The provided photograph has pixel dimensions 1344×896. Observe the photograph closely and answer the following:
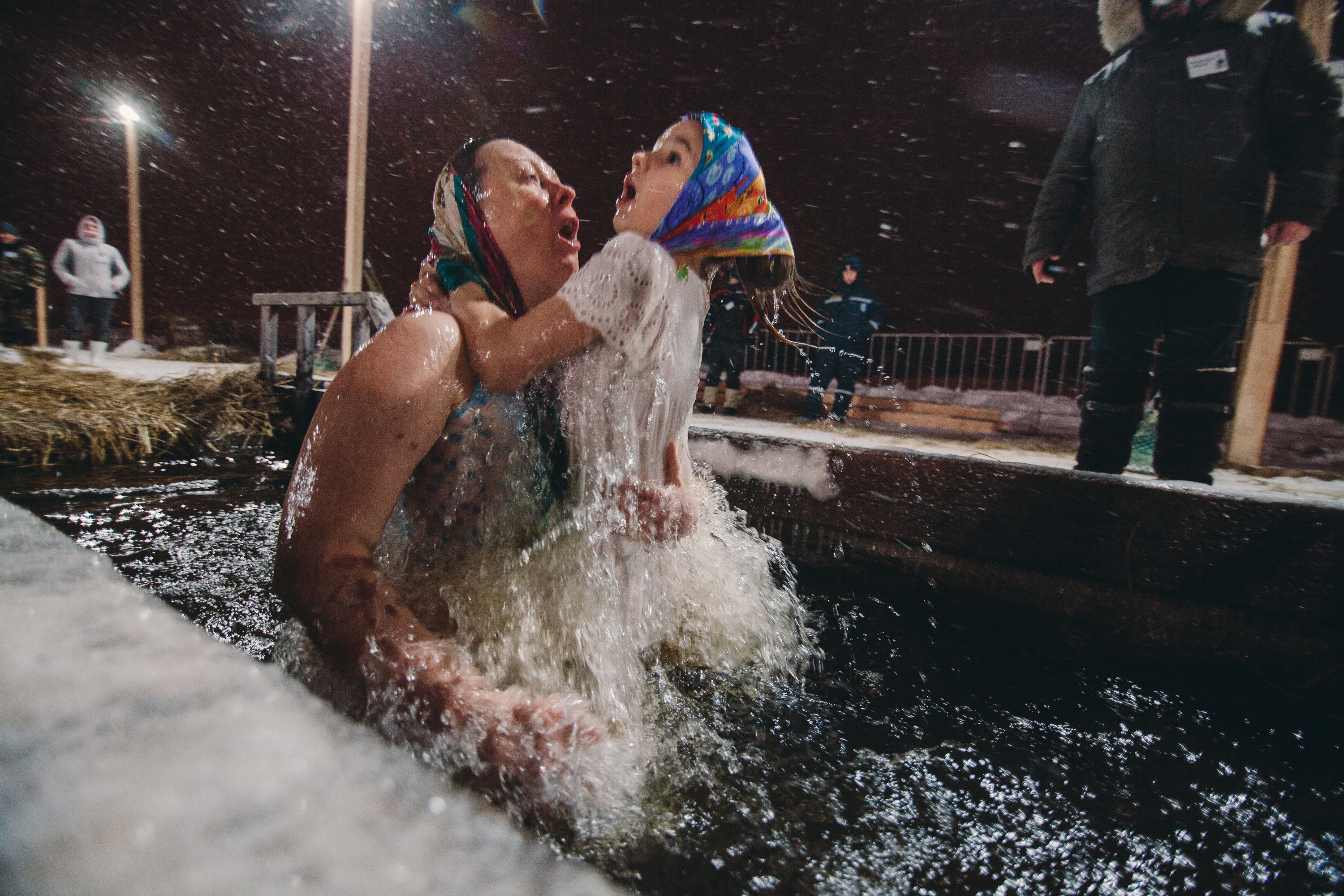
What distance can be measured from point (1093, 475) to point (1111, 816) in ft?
5.35

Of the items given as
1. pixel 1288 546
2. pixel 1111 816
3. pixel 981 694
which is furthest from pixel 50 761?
pixel 1288 546

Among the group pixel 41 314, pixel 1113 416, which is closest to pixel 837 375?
pixel 1113 416

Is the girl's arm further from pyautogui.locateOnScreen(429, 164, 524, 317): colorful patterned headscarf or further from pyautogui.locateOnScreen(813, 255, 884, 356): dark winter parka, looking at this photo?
pyautogui.locateOnScreen(813, 255, 884, 356): dark winter parka

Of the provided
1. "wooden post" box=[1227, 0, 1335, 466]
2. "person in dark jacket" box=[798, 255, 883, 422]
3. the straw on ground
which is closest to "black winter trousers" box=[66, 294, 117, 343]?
the straw on ground

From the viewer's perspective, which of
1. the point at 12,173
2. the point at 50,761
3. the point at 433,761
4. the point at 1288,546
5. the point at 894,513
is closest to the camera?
the point at 50,761

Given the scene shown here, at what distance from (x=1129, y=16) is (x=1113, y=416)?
219 cm

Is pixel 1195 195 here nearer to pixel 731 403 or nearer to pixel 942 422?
pixel 942 422

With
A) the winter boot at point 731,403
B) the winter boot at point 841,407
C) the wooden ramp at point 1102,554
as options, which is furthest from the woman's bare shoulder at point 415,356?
the winter boot at point 731,403

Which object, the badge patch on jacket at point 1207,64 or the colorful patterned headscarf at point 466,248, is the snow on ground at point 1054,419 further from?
the colorful patterned headscarf at point 466,248

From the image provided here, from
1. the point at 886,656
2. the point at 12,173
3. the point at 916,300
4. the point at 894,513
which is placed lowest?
the point at 886,656

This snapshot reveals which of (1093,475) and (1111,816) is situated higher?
(1093,475)

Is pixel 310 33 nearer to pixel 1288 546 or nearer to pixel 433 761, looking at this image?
pixel 433 761

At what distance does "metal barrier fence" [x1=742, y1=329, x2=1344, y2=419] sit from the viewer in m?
8.39

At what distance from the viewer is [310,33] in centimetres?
913
